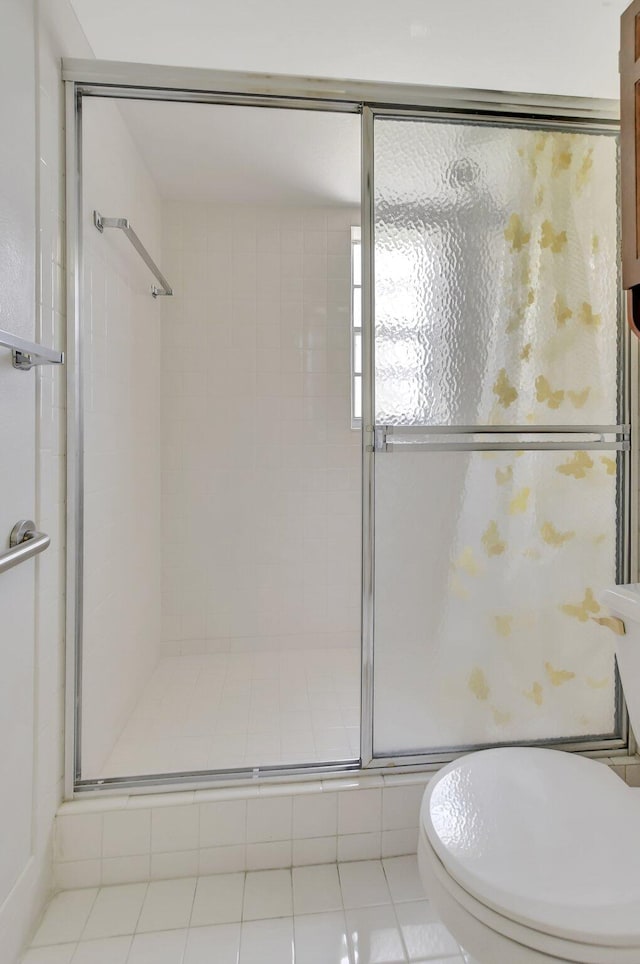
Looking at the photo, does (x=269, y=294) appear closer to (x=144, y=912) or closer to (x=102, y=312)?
(x=102, y=312)

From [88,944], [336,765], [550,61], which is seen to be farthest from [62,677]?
[550,61]

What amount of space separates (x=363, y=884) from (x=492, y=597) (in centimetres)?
79

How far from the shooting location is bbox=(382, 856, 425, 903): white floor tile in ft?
4.23

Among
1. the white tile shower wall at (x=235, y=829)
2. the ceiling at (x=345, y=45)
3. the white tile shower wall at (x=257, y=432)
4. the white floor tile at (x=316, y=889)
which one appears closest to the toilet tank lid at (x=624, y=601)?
the white tile shower wall at (x=235, y=829)

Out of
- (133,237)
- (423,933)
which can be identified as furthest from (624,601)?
(133,237)

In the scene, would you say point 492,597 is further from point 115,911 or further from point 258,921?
point 115,911

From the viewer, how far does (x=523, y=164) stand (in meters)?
1.47

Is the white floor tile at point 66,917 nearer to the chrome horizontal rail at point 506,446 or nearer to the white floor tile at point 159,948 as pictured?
the white floor tile at point 159,948

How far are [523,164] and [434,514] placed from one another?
0.99 m

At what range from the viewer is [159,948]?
44.9 inches

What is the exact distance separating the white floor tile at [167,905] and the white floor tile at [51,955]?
0.14 meters

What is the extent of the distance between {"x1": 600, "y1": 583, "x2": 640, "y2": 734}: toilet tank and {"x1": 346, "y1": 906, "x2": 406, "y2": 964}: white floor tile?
703 millimetres

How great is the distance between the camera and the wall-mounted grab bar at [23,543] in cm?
95

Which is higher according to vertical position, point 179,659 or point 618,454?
point 618,454
